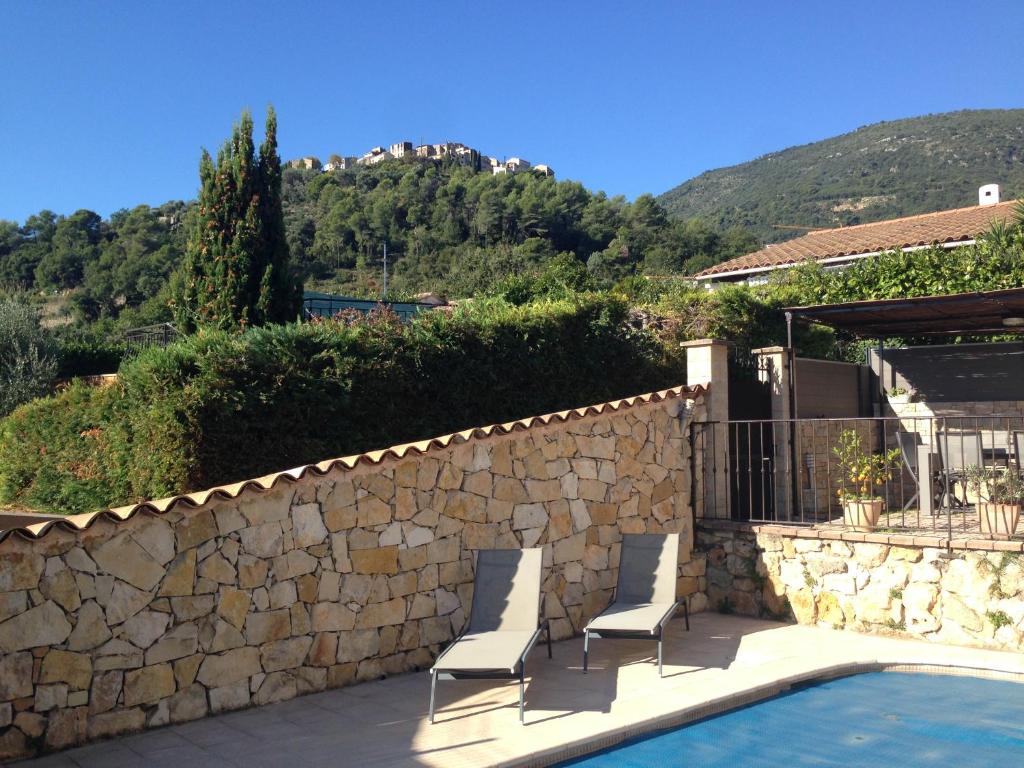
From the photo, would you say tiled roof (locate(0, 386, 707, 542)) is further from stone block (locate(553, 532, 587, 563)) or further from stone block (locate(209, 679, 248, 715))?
stone block (locate(209, 679, 248, 715))

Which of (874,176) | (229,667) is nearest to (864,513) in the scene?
(229,667)

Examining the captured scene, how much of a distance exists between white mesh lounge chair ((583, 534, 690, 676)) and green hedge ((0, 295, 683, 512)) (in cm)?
309

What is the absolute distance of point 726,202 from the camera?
73.6 m

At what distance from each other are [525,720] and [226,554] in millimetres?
2586

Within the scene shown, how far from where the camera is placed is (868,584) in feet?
28.2

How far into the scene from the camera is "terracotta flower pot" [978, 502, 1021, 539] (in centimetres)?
804

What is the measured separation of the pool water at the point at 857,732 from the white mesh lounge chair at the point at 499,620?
100 cm

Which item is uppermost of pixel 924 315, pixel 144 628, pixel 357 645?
pixel 924 315

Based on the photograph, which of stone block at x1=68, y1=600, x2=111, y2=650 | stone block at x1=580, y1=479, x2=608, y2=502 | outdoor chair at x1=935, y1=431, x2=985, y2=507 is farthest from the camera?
outdoor chair at x1=935, y1=431, x2=985, y2=507

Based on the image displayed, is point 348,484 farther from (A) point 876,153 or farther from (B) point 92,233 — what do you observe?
(A) point 876,153

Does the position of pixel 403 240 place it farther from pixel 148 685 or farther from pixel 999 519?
pixel 148 685

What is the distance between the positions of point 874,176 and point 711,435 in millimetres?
63624

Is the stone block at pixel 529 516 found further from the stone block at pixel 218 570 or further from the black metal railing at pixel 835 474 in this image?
the stone block at pixel 218 570

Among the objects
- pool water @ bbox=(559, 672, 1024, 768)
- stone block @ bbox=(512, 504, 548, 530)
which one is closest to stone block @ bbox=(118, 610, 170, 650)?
pool water @ bbox=(559, 672, 1024, 768)
